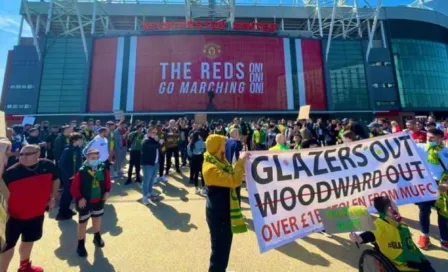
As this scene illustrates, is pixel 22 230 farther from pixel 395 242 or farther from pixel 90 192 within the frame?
pixel 395 242

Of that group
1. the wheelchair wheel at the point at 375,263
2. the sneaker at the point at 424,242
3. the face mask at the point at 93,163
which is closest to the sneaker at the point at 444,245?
the sneaker at the point at 424,242

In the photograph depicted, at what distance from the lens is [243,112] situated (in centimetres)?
2684

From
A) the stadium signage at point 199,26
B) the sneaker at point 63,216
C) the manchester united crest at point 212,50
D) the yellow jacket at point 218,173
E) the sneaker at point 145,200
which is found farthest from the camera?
the manchester united crest at point 212,50

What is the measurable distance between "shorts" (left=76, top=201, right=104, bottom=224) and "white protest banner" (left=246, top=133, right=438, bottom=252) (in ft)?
9.06

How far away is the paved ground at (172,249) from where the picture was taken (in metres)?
3.68

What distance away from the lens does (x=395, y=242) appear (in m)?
2.64

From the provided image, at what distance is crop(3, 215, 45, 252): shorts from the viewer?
10.4 feet

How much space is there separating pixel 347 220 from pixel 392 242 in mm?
618

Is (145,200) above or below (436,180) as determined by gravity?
below

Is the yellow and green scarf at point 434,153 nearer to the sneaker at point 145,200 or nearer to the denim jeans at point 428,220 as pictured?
the denim jeans at point 428,220

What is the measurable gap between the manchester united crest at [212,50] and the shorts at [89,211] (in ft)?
82.5

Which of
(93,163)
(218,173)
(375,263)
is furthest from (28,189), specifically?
(375,263)

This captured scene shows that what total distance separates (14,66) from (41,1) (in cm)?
1013

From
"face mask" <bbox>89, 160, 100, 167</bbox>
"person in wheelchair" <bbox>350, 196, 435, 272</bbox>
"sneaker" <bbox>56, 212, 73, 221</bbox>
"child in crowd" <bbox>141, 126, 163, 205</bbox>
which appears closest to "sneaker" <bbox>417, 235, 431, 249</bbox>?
"person in wheelchair" <bbox>350, 196, 435, 272</bbox>
